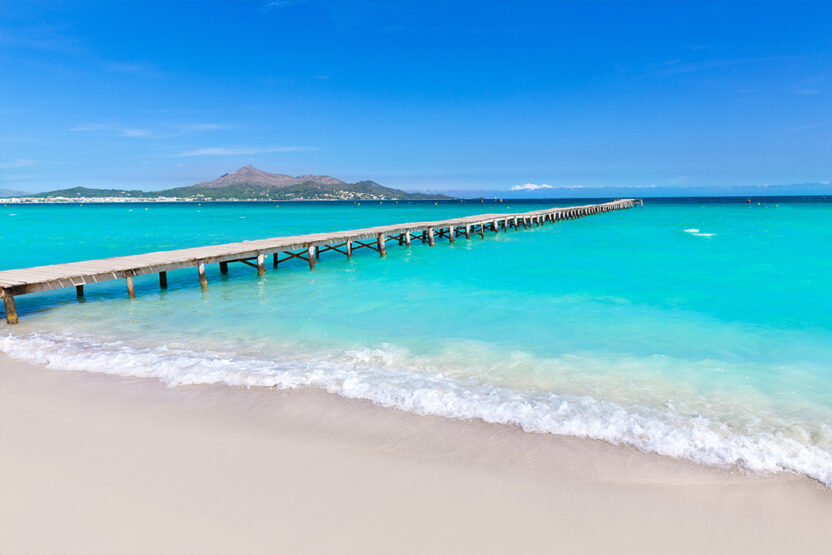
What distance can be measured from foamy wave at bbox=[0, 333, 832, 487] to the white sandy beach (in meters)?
0.24

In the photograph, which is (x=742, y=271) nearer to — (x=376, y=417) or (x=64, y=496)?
(x=376, y=417)

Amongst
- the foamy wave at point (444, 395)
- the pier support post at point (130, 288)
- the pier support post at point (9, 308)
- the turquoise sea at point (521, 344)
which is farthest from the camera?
the pier support post at point (130, 288)

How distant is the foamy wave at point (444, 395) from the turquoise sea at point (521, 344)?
0.09ft

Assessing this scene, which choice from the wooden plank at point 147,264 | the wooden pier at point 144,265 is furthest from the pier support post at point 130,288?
the wooden plank at point 147,264

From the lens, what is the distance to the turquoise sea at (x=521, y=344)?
18.3 ft

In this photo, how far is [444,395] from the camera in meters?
6.08

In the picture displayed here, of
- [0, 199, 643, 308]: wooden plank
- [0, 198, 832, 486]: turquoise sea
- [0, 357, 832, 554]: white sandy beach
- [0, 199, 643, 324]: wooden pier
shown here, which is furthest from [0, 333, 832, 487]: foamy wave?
[0, 199, 643, 308]: wooden plank

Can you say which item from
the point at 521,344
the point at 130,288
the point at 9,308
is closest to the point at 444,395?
the point at 521,344

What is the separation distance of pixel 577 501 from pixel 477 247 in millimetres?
24458

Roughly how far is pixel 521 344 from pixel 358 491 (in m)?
5.48

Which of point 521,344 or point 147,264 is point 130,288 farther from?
point 521,344

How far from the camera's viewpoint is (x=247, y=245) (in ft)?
59.7

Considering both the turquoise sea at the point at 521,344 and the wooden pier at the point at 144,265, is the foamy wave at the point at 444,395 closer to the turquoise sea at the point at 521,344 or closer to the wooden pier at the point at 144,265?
the turquoise sea at the point at 521,344

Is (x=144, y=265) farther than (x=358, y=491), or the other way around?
(x=144, y=265)
